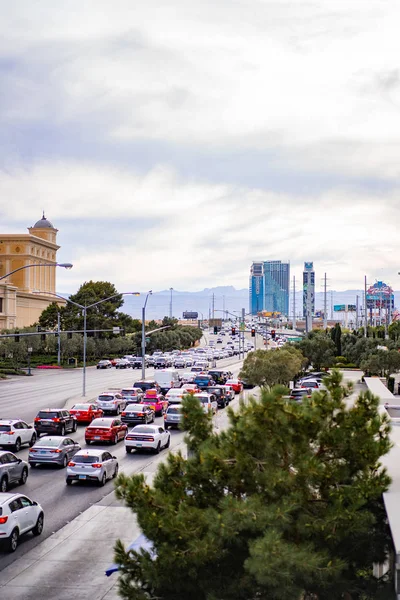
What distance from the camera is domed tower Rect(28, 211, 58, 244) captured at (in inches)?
5108

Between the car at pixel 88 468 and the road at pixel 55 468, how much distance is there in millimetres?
284

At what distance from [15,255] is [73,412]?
86279mm

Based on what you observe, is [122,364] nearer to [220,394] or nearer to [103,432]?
[220,394]

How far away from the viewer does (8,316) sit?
9762cm

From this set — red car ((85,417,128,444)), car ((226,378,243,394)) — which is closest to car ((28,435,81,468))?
red car ((85,417,128,444))

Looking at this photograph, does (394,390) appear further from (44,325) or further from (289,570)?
(44,325)

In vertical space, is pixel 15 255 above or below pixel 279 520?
above

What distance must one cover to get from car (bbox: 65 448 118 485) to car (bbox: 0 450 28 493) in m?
1.38

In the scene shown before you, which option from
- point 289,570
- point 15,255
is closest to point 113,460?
point 289,570

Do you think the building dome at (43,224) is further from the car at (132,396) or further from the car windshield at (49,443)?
the car windshield at (49,443)

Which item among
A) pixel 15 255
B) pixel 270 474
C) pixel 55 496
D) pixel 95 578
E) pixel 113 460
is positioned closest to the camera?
pixel 270 474

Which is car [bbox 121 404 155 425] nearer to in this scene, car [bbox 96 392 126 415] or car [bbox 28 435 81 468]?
car [bbox 96 392 126 415]

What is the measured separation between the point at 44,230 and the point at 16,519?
387ft

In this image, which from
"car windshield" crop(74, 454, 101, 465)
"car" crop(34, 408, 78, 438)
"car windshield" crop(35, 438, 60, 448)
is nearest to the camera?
"car windshield" crop(74, 454, 101, 465)
